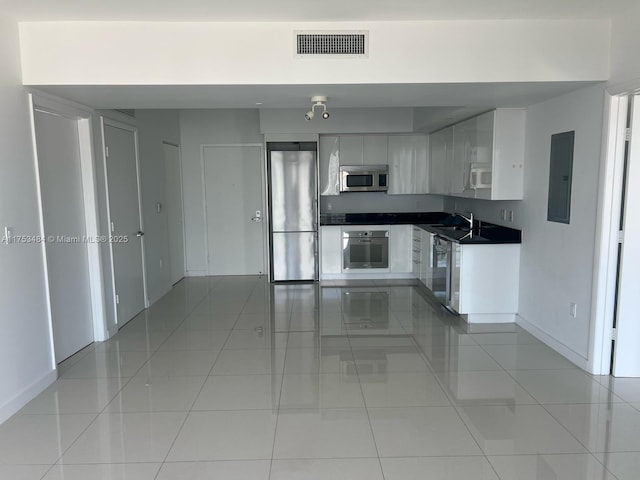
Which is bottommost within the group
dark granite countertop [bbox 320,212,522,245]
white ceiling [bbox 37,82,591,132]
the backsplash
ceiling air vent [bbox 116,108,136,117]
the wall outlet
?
the wall outlet

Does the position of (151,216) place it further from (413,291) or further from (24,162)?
(413,291)

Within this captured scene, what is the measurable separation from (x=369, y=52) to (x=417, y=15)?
389 millimetres

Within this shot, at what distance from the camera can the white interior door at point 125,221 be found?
4.70 metres

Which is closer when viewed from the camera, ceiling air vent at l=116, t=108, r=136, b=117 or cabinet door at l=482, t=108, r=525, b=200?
cabinet door at l=482, t=108, r=525, b=200

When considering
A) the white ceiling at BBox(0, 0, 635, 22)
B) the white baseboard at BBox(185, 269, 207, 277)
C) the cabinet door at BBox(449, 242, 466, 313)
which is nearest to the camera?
the white ceiling at BBox(0, 0, 635, 22)

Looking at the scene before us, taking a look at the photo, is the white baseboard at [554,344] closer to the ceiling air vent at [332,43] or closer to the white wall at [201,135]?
the ceiling air vent at [332,43]

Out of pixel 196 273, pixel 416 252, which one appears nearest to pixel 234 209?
pixel 196 273

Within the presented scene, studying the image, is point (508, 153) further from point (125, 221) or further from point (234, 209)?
point (234, 209)

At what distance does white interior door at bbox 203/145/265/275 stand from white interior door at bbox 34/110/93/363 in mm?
3159

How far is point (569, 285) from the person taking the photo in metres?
3.85

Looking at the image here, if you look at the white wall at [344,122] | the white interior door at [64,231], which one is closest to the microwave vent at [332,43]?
the white interior door at [64,231]

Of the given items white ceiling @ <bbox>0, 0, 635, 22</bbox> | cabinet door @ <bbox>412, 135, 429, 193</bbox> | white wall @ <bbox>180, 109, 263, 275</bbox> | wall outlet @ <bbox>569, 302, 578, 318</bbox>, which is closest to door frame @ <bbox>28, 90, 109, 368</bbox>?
white ceiling @ <bbox>0, 0, 635, 22</bbox>

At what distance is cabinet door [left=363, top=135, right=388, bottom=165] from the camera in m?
7.05

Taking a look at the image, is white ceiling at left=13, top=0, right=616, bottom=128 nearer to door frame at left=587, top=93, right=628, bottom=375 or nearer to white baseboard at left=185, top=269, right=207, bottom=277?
door frame at left=587, top=93, right=628, bottom=375
